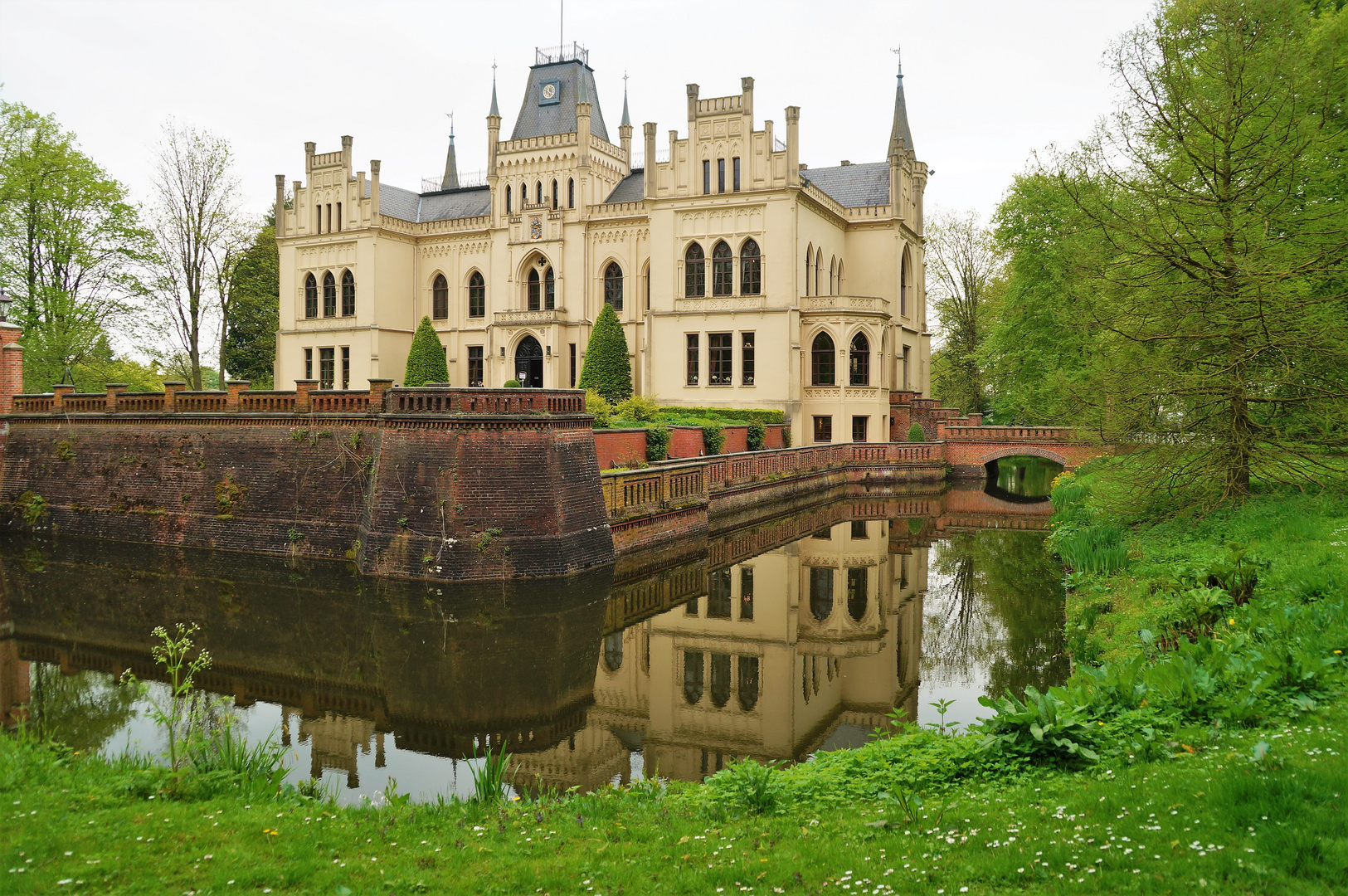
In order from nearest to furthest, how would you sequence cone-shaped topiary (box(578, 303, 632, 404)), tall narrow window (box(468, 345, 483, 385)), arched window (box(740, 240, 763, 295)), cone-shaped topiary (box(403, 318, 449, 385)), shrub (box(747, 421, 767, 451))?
shrub (box(747, 421, 767, 451)), cone-shaped topiary (box(578, 303, 632, 404)), arched window (box(740, 240, 763, 295)), cone-shaped topiary (box(403, 318, 449, 385)), tall narrow window (box(468, 345, 483, 385))

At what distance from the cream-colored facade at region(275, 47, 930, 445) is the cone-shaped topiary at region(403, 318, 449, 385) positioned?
2.27m

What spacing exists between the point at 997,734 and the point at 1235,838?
83.6 inches

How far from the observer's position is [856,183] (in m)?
40.3

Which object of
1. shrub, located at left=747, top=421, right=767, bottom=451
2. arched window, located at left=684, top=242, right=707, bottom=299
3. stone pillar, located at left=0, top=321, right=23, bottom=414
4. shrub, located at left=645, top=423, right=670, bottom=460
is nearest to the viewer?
stone pillar, located at left=0, top=321, right=23, bottom=414

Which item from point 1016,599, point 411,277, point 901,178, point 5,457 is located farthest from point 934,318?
point 5,457

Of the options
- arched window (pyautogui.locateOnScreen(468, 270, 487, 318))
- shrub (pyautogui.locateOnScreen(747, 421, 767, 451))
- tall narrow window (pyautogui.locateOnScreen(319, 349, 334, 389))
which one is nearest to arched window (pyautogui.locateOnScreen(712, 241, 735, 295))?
shrub (pyautogui.locateOnScreen(747, 421, 767, 451))

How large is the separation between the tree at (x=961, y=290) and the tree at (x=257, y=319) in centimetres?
3528

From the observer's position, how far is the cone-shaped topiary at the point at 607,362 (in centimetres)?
3420

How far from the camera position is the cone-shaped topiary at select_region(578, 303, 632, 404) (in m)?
34.2

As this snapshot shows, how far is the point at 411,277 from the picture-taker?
41688mm

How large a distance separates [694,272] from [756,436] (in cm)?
792

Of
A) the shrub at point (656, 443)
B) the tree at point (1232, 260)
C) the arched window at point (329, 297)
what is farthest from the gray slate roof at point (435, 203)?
the tree at point (1232, 260)

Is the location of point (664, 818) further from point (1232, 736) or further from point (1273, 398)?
point (1273, 398)

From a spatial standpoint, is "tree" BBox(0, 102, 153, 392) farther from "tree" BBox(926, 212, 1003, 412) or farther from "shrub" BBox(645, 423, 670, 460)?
"tree" BBox(926, 212, 1003, 412)
